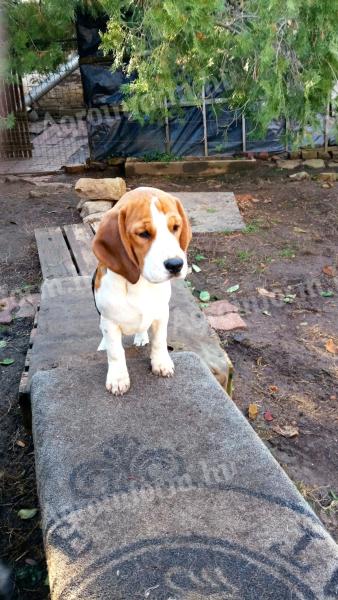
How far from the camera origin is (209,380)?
273 cm

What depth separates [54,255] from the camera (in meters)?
5.32

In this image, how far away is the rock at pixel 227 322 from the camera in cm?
440

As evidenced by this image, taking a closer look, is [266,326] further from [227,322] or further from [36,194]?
[36,194]

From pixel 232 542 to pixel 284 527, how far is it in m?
0.18

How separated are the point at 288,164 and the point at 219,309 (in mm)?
4984

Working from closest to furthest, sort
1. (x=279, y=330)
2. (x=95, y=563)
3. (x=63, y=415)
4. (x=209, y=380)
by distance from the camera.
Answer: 1. (x=95, y=563)
2. (x=63, y=415)
3. (x=209, y=380)
4. (x=279, y=330)

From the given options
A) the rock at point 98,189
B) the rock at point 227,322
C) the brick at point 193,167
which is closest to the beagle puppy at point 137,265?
the rock at point 227,322

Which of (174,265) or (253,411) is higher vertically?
(174,265)

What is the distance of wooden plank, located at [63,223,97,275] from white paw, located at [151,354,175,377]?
2.18 metres

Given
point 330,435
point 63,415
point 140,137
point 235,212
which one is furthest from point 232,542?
point 140,137

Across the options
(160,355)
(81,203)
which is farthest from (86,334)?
(81,203)

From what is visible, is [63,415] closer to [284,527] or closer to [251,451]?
[251,451]

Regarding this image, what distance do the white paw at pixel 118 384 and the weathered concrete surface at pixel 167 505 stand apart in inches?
1.7

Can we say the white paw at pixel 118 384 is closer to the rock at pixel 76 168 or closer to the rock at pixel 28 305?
the rock at pixel 28 305
